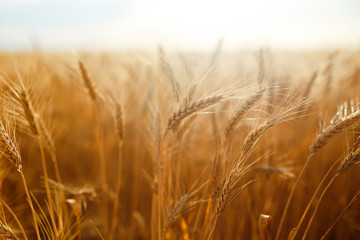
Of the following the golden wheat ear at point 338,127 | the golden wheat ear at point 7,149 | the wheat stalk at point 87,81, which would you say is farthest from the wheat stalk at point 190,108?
the wheat stalk at point 87,81

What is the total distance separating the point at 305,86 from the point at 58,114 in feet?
7.29

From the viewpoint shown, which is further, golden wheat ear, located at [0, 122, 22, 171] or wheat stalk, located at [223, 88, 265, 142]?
wheat stalk, located at [223, 88, 265, 142]

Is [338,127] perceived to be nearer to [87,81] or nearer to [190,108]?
[190,108]

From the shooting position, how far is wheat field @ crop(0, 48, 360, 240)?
96cm

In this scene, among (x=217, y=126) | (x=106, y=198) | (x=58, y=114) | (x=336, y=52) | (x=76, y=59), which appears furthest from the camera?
(x=58, y=114)

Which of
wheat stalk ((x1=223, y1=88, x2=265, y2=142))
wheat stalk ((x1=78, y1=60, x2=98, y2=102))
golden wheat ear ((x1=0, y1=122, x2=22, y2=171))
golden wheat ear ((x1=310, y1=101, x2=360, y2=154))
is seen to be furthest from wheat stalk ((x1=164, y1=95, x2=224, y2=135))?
wheat stalk ((x1=78, y1=60, x2=98, y2=102))

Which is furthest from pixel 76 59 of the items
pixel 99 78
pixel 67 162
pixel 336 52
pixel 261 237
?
pixel 336 52

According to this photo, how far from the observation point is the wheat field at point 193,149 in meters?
0.96

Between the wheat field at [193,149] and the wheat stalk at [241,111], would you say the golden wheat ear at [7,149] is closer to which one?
the wheat field at [193,149]

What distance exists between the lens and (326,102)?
85.0 inches

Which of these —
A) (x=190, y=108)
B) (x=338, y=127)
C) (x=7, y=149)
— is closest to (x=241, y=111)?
(x=190, y=108)

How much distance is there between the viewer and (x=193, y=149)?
1.84 metres

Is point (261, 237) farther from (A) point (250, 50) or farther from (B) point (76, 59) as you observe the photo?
(B) point (76, 59)

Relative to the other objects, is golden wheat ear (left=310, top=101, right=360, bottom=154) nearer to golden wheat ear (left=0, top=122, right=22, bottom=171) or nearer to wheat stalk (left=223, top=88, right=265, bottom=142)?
wheat stalk (left=223, top=88, right=265, bottom=142)
